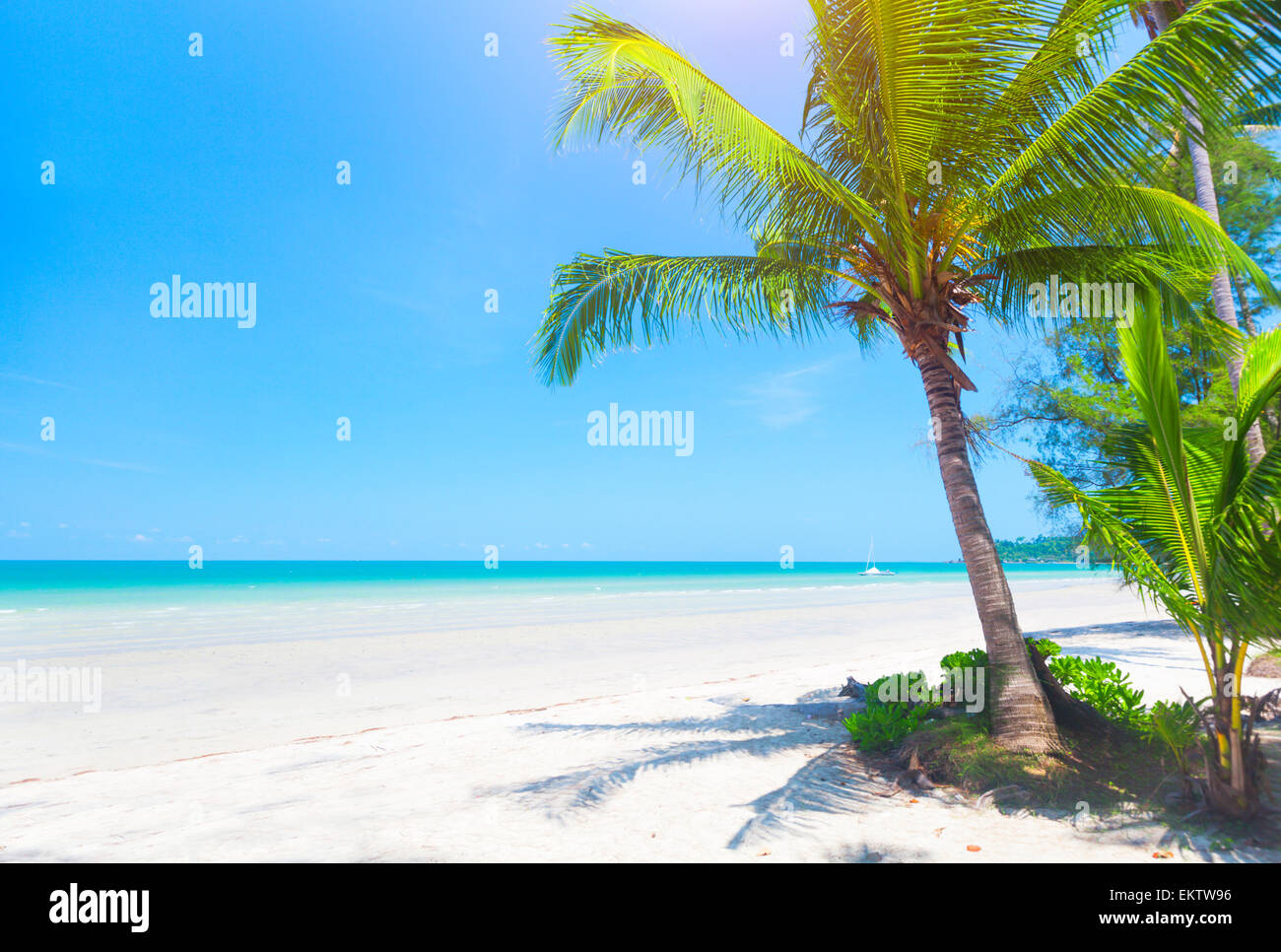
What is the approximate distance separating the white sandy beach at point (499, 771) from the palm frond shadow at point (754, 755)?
3 centimetres

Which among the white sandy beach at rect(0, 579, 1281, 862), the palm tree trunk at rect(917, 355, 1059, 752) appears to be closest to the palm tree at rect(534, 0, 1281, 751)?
the palm tree trunk at rect(917, 355, 1059, 752)

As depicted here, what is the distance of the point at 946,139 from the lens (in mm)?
5305

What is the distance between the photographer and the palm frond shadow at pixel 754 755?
15.1ft

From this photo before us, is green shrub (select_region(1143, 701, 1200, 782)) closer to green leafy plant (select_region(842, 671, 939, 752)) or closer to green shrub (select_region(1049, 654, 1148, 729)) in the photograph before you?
green shrub (select_region(1049, 654, 1148, 729))

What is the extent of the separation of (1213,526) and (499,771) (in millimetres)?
5633

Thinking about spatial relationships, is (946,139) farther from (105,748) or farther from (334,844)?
(105,748)

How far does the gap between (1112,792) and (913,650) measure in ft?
34.2

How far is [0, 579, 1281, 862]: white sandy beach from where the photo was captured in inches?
157

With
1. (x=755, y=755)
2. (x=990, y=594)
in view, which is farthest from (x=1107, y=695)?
(x=755, y=755)

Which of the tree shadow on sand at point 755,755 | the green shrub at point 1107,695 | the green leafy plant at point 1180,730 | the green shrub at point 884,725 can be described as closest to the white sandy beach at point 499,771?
the tree shadow on sand at point 755,755

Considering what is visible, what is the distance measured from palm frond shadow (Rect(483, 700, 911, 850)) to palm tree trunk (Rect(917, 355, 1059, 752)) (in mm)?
1189
